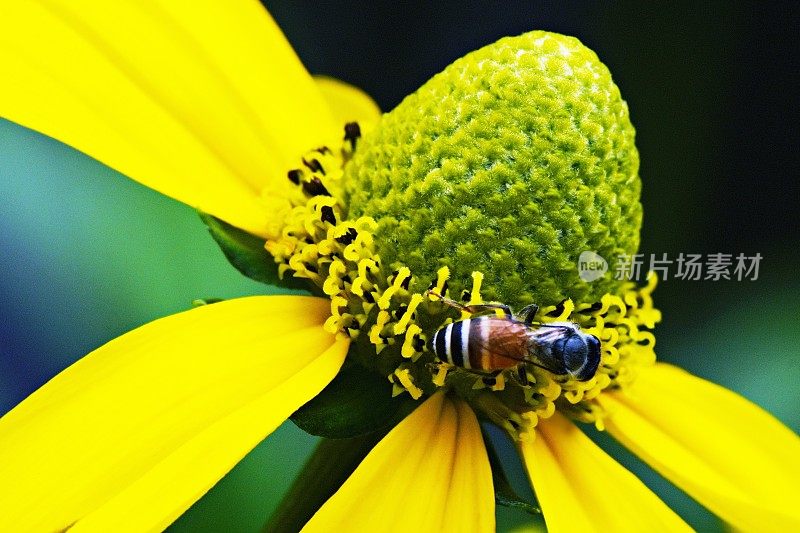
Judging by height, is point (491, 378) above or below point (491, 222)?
below

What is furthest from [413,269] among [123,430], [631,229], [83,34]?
[83,34]

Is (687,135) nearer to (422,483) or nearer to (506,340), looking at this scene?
(506,340)

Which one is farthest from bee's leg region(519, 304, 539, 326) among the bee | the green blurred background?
the green blurred background

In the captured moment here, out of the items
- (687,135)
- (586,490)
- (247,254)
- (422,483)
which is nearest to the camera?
(422,483)

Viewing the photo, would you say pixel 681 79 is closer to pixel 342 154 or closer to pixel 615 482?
pixel 342 154

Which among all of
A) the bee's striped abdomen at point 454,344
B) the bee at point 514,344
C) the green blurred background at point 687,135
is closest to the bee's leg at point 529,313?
the bee at point 514,344

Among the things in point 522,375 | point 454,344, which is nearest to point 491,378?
point 522,375
